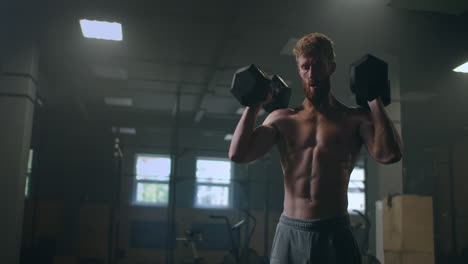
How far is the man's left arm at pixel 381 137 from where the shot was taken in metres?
1.35

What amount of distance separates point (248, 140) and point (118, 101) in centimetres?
732

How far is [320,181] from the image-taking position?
143 centimetres

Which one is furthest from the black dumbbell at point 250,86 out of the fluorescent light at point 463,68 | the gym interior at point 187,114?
the fluorescent light at point 463,68

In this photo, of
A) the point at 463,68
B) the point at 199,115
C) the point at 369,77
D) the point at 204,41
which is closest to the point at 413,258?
the point at 463,68

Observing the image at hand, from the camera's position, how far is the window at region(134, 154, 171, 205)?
10211mm

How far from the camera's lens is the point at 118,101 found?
8.44 metres

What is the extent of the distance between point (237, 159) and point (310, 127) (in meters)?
0.26

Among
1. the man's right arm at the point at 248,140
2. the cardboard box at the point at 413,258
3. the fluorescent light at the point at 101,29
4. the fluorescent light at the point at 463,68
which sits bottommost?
the cardboard box at the point at 413,258

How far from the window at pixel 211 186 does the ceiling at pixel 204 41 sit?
117 inches

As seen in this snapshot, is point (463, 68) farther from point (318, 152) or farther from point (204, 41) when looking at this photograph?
point (318, 152)

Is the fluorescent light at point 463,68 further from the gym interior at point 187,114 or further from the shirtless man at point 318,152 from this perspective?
the shirtless man at point 318,152

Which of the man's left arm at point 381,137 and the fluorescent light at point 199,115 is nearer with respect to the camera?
the man's left arm at point 381,137

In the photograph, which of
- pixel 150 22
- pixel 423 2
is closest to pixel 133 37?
pixel 150 22

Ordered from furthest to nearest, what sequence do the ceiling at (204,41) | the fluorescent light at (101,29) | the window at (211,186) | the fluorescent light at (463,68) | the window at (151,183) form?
the window at (211,186), the window at (151,183), the fluorescent light at (463,68), the fluorescent light at (101,29), the ceiling at (204,41)
